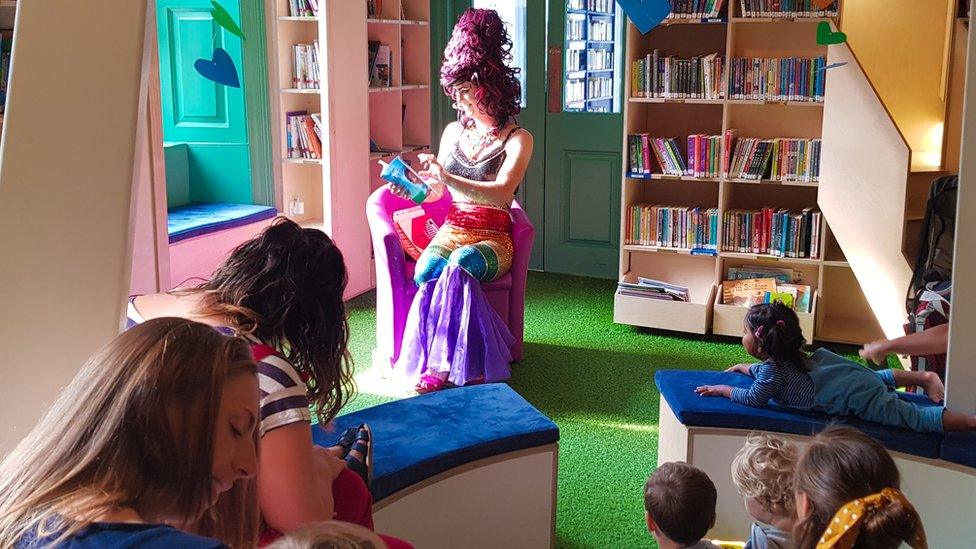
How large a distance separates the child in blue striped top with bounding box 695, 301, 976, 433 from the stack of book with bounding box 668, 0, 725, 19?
2554mm

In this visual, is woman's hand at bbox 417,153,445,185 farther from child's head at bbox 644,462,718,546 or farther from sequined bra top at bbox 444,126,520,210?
child's head at bbox 644,462,718,546

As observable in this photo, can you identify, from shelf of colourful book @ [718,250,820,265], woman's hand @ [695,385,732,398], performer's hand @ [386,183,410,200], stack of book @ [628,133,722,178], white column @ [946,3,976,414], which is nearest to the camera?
white column @ [946,3,976,414]

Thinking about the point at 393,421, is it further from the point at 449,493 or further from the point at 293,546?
the point at 293,546

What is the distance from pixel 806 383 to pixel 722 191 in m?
2.55

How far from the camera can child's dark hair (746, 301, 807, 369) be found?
10.0 feet

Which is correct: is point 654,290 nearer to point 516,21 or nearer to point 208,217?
point 516,21

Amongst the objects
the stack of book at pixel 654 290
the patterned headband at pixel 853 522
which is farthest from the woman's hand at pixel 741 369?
the stack of book at pixel 654 290

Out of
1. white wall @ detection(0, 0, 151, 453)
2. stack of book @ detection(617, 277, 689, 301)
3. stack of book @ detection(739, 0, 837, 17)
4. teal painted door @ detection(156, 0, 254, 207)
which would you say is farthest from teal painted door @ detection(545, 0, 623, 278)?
white wall @ detection(0, 0, 151, 453)

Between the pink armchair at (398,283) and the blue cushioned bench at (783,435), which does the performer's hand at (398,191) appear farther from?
the blue cushioned bench at (783,435)

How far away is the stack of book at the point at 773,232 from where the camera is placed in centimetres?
535

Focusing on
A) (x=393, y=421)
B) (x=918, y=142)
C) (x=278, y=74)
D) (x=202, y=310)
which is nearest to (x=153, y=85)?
(x=278, y=74)

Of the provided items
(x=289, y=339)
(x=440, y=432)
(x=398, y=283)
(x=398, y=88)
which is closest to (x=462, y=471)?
(x=440, y=432)

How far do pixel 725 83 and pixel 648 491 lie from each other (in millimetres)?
3481

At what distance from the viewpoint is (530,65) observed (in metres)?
6.77
